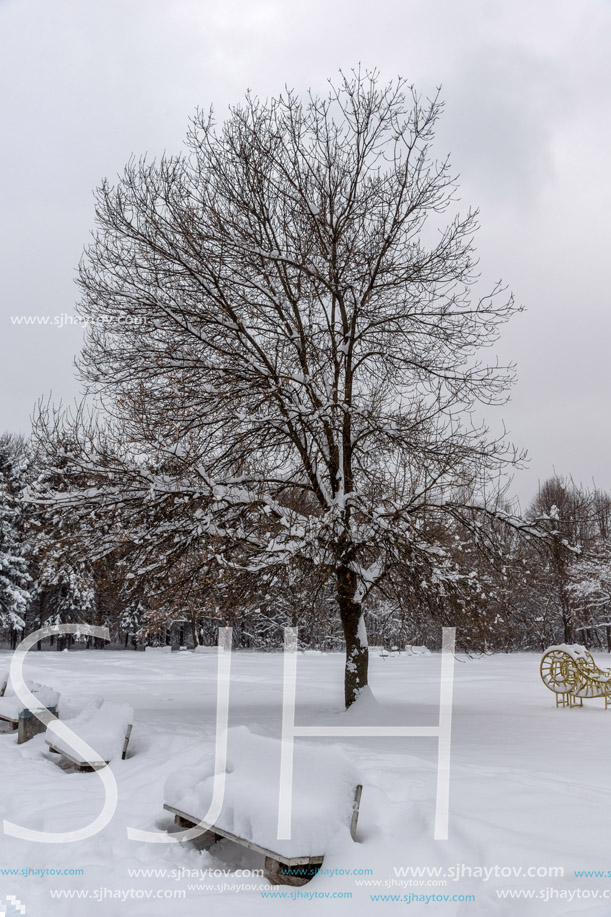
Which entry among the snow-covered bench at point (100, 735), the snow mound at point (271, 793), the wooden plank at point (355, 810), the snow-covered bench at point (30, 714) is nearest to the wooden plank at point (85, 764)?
the snow-covered bench at point (100, 735)

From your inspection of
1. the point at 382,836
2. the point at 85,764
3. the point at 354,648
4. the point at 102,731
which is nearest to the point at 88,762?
the point at 85,764

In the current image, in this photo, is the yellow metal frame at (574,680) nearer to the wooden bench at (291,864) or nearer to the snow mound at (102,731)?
the snow mound at (102,731)

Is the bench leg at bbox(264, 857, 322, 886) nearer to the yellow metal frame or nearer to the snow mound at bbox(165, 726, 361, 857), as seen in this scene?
the snow mound at bbox(165, 726, 361, 857)

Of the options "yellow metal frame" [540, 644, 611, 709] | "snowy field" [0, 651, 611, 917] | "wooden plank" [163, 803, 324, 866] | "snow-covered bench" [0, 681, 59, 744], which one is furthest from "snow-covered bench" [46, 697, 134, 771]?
"yellow metal frame" [540, 644, 611, 709]

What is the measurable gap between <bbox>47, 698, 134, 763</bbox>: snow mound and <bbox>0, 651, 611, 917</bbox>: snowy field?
0.69 ft

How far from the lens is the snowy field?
4.12 m

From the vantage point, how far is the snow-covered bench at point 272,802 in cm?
465

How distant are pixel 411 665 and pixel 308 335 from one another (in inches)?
655

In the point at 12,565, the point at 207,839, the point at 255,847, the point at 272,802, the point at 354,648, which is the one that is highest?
the point at 12,565

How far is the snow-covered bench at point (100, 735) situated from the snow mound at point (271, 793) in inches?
90.2

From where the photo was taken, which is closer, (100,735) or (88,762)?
(88,762)

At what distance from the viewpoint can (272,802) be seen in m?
4.96

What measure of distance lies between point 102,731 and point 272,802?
4.18 metres

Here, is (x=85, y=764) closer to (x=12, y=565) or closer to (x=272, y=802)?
(x=272, y=802)
